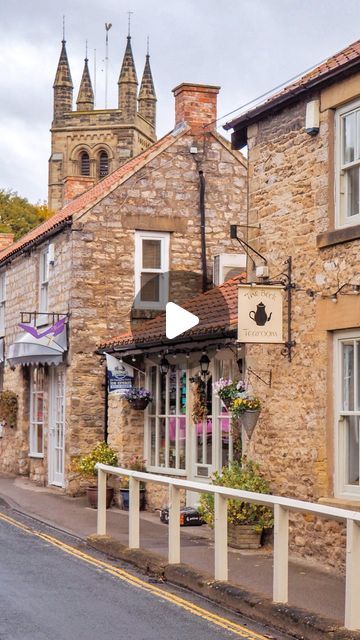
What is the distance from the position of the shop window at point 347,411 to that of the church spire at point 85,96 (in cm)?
9315

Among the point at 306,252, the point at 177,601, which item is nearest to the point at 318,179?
the point at 306,252

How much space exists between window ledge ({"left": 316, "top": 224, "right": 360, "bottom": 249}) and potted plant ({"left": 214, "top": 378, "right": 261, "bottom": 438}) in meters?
2.47

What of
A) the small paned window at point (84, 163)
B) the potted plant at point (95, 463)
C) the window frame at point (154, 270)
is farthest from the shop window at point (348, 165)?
the small paned window at point (84, 163)

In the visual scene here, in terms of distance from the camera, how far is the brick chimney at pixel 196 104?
22859 millimetres

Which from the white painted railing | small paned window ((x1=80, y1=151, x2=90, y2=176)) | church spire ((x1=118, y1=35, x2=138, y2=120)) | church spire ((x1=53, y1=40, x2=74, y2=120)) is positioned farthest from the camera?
church spire ((x1=53, y1=40, x2=74, y2=120))

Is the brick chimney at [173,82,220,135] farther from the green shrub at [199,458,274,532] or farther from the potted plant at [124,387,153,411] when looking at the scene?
the green shrub at [199,458,274,532]

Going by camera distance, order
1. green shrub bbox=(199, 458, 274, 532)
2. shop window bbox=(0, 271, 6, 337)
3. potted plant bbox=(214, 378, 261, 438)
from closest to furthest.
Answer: green shrub bbox=(199, 458, 274, 532) < potted plant bbox=(214, 378, 261, 438) < shop window bbox=(0, 271, 6, 337)

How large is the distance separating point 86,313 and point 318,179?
9.79 m

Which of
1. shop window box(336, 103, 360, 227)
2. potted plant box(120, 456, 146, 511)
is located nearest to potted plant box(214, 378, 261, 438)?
shop window box(336, 103, 360, 227)

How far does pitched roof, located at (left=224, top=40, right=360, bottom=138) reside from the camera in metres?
12.8

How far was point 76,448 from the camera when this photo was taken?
2262 cm

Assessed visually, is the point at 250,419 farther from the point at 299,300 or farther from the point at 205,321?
the point at 205,321

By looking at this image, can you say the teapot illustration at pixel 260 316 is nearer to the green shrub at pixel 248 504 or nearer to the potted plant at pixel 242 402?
the potted plant at pixel 242 402

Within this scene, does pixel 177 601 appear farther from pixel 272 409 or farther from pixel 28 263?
pixel 28 263
